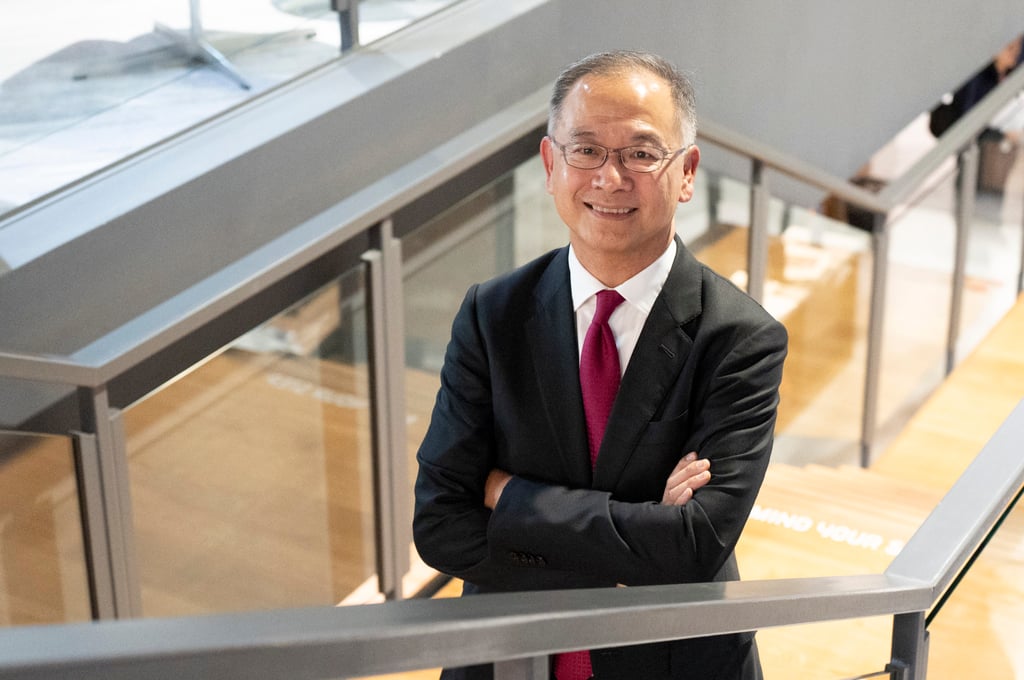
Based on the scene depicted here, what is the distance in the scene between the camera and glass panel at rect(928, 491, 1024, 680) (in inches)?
78.8

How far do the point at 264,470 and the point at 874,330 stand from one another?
11.2 feet

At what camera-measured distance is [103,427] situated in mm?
2809

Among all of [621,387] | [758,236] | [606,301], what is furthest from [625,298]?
[758,236]

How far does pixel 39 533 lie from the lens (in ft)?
9.09

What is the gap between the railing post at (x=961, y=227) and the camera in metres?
6.28

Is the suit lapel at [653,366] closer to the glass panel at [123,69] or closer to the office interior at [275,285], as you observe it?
the office interior at [275,285]

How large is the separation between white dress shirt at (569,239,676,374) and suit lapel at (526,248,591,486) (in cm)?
2

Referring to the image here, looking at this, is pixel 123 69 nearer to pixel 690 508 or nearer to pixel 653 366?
pixel 653 366

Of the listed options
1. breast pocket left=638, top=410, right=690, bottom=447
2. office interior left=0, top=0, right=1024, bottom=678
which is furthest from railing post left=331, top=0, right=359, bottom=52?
breast pocket left=638, top=410, right=690, bottom=447

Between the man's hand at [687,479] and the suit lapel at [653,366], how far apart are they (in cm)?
7

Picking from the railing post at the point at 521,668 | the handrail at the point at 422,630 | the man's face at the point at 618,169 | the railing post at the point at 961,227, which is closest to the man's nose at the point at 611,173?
the man's face at the point at 618,169

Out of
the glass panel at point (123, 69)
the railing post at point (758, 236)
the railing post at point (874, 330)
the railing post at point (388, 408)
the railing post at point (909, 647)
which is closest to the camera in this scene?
the railing post at point (909, 647)

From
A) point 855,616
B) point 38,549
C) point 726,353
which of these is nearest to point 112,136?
point 38,549

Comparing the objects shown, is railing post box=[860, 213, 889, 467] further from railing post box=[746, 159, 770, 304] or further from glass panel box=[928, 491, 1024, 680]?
glass panel box=[928, 491, 1024, 680]
